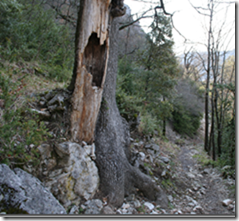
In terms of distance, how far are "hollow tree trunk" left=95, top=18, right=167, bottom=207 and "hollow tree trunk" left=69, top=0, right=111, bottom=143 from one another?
0.25 meters

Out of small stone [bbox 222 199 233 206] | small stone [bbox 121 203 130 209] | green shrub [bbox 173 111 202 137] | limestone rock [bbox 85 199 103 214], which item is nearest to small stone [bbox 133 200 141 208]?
small stone [bbox 121 203 130 209]

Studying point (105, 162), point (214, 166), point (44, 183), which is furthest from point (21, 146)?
point (214, 166)

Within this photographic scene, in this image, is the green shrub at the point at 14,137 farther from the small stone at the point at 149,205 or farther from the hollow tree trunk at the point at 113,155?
the small stone at the point at 149,205

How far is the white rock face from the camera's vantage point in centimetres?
202

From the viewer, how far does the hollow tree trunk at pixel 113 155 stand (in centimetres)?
254

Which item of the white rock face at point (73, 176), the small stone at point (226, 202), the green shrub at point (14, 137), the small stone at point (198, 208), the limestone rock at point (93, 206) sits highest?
the green shrub at point (14, 137)

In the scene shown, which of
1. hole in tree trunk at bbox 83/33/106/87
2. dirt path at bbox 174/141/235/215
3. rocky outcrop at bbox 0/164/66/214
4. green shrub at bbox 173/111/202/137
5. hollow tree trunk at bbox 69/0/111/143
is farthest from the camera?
green shrub at bbox 173/111/202/137

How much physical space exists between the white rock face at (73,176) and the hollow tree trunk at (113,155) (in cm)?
19

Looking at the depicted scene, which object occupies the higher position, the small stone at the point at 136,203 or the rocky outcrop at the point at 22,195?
the rocky outcrop at the point at 22,195

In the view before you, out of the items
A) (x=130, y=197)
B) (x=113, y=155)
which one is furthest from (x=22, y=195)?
(x=130, y=197)

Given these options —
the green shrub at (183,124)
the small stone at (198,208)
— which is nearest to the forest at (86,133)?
the small stone at (198,208)

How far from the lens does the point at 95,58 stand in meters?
2.48

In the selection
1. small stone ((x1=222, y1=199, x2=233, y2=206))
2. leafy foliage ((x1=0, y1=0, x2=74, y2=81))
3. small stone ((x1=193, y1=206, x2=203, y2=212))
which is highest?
leafy foliage ((x1=0, y1=0, x2=74, y2=81))

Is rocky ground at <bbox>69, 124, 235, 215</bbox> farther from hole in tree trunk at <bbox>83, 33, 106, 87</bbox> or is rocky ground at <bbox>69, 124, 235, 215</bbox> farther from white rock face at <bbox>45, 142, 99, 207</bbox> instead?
hole in tree trunk at <bbox>83, 33, 106, 87</bbox>
